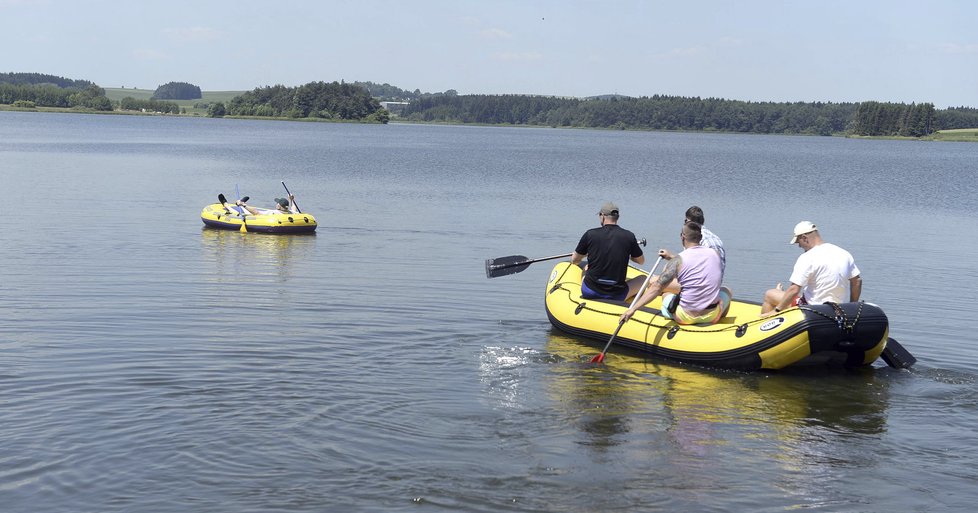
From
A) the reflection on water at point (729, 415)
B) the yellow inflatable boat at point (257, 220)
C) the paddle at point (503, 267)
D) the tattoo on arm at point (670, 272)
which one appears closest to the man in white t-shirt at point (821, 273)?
the reflection on water at point (729, 415)

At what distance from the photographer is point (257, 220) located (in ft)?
70.7

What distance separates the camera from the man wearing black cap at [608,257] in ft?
39.7

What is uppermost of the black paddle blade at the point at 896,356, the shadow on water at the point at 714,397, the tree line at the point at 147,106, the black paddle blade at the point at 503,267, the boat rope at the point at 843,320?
the tree line at the point at 147,106

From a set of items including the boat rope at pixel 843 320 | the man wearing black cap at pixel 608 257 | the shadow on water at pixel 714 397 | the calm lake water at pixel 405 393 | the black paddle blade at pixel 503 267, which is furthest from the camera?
the black paddle blade at pixel 503 267

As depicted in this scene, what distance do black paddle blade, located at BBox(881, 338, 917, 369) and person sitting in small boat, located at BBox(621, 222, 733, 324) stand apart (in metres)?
1.77

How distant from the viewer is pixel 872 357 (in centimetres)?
1073

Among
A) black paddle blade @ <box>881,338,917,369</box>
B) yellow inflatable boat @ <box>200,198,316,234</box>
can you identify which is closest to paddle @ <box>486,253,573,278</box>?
black paddle blade @ <box>881,338,917,369</box>

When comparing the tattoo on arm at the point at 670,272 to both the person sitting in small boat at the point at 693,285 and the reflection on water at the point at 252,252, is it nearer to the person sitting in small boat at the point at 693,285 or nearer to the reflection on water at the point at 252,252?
the person sitting in small boat at the point at 693,285

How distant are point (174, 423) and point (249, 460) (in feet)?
3.52

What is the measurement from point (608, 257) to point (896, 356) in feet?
11.3

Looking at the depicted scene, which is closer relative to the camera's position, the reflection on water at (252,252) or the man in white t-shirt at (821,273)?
the man in white t-shirt at (821,273)

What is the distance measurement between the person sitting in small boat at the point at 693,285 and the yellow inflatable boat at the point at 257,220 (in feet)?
36.8

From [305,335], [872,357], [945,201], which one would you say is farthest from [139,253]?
[945,201]

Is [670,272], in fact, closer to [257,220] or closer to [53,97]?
[257,220]
